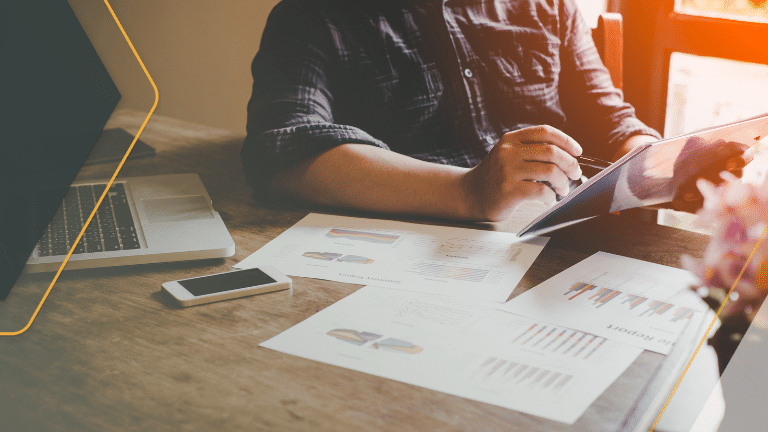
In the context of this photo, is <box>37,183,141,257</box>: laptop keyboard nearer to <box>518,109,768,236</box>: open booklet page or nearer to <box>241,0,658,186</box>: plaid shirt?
<box>241,0,658,186</box>: plaid shirt

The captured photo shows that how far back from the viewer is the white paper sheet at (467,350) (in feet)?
1.53

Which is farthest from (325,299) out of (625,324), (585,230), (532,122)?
(532,122)

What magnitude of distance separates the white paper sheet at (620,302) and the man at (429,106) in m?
0.18

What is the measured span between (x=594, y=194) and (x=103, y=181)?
0.58m

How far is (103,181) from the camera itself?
0.54 meters

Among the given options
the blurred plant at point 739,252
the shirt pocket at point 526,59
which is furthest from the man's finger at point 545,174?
the shirt pocket at point 526,59

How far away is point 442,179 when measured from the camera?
2.95ft

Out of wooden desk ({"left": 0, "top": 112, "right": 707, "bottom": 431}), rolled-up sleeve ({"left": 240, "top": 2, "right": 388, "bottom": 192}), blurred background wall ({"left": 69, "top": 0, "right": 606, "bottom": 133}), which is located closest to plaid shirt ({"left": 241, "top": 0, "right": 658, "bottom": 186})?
rolled-up sleeve ({"left": 240, "top": 2, "right": 388, "bottom": 192})

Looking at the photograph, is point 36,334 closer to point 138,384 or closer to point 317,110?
point 138,384

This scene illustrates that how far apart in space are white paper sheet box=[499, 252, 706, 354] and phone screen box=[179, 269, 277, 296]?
28cm

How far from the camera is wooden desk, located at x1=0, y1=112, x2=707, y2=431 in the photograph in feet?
1.46

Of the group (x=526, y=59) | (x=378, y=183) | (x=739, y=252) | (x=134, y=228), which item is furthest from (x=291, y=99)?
(x=739, y=252)

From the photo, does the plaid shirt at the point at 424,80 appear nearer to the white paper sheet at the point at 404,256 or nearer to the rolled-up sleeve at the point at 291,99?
the rolled-up sleeve at the point at 291,99

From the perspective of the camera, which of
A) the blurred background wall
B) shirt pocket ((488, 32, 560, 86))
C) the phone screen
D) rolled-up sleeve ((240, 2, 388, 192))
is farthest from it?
the blurred background wall
